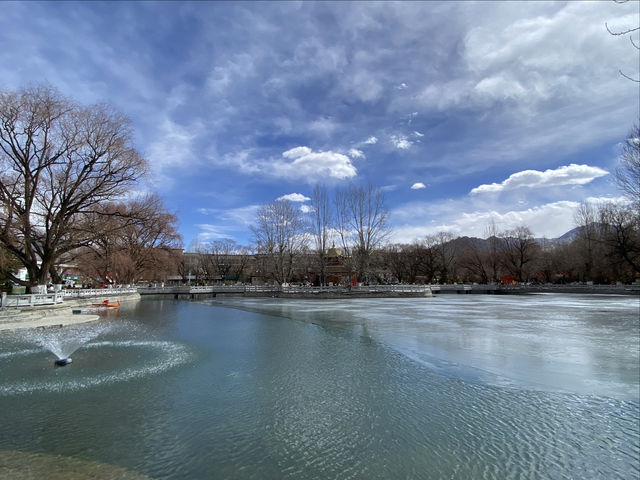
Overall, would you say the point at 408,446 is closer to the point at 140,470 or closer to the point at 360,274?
the point at 140,470

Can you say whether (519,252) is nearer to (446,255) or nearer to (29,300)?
(446,255)

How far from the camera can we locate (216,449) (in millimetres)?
4621

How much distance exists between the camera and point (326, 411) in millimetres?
5941

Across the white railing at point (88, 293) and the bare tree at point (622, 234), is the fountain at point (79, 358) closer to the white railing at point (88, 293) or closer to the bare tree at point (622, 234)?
the white railing at point (88, 293)

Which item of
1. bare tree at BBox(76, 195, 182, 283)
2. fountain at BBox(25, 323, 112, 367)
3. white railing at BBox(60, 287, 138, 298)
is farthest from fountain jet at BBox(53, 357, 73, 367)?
bare tree at BBox(76, 195, 182, 283)

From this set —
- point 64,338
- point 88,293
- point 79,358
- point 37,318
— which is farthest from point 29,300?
point 88,293

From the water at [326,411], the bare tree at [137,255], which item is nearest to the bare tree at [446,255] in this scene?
the bare tree at [137,255]

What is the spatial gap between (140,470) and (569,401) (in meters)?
6.96

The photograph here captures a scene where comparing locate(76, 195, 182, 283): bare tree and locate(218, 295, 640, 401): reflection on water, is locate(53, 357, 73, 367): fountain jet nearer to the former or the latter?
locate(218, 295, 640, 401): reflection on water

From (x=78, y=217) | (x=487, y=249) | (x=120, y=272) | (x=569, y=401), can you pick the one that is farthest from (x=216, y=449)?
(x=487, y=249)

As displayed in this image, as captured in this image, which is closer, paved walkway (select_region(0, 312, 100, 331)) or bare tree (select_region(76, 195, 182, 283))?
paved walkway (select_region(0, 312, 100, 331))

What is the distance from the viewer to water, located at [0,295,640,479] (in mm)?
4336

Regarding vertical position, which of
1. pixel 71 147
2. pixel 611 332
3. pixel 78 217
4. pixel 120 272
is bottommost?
pixel 611 332

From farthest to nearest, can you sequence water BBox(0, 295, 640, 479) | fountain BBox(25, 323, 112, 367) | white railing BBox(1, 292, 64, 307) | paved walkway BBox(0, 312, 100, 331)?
white railing BBox(1, 292, 64, 307) → paved walkway BBox(0, 312, 100, 331) → fountain BBox(25, 323, 112, 367) → water BBox(0, 295, 640, 479)
